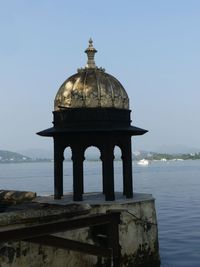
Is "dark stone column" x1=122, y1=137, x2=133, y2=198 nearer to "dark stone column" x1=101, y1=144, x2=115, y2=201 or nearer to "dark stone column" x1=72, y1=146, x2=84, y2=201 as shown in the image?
"dark stone column" x1=101, y1=144, x2=115, y2=201

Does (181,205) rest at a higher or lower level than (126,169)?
lower

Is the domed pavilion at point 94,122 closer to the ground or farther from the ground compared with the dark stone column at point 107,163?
farther from the ground

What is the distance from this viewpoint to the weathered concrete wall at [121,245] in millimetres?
11164

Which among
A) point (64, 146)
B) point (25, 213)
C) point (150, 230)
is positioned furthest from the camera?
point (64, 146)

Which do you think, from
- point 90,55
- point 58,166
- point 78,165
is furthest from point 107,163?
point 90,55

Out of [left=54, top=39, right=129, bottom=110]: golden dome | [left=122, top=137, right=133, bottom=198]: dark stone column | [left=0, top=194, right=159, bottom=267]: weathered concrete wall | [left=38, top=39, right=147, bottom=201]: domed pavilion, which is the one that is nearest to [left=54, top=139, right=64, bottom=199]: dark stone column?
[left=38, top=39, right=147, bottom=201]: domed pavilion

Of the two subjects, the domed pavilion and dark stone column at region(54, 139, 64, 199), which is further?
dark stone column at region(54, 139, 64, 199)

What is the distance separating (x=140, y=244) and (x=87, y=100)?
471cm

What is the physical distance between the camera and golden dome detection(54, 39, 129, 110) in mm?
14680

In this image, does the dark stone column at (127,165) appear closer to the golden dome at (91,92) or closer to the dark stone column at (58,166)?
the golden dome at (91,92)

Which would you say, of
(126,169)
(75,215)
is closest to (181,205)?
(126,169)

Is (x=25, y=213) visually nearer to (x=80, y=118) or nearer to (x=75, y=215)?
(x=75, y=215)

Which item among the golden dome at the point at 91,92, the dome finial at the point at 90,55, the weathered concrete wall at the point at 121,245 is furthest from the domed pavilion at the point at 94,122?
the weathered concrete wall at the point at 121,245

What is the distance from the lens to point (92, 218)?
11.6 meters
